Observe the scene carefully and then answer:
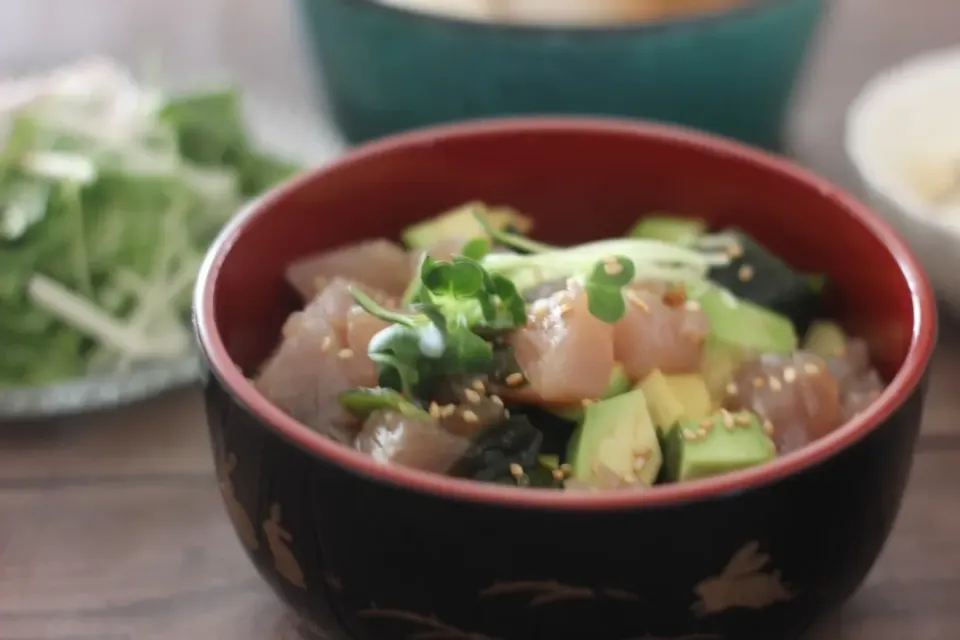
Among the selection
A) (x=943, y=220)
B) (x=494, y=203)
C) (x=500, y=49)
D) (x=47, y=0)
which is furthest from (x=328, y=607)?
(x=47, y=0)

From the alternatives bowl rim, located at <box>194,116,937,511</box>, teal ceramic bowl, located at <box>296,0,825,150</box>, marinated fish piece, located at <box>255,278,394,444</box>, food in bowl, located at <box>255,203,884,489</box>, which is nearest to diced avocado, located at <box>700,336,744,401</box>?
food in bowl, located at <box>255,203,884,489</box>

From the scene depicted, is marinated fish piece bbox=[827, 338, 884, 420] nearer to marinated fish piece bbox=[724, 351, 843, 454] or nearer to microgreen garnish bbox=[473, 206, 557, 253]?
marinated fish piece bbox=[724, 351, 843, 454]

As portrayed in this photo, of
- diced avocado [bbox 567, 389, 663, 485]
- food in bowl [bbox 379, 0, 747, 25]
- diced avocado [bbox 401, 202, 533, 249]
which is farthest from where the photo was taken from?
food in bowl [bbox 379, 0, 747, 25]

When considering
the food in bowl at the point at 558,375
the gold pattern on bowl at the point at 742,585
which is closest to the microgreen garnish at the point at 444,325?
the food in bowl at the point at 558,375

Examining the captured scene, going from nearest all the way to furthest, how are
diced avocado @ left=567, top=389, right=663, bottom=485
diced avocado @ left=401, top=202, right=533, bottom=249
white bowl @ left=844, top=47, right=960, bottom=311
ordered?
diced avocado @ left=567, top=389, right=663, bottom=485, diced avocado @ left=401, top=202, right=533, bottom=249, white bowl @ left=844, top=47, right=960, bottom=311

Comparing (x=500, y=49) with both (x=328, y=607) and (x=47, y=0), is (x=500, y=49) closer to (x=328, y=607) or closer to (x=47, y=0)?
(x=328, y=607)

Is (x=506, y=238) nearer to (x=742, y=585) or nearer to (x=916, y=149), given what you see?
(x=742, y=585)
